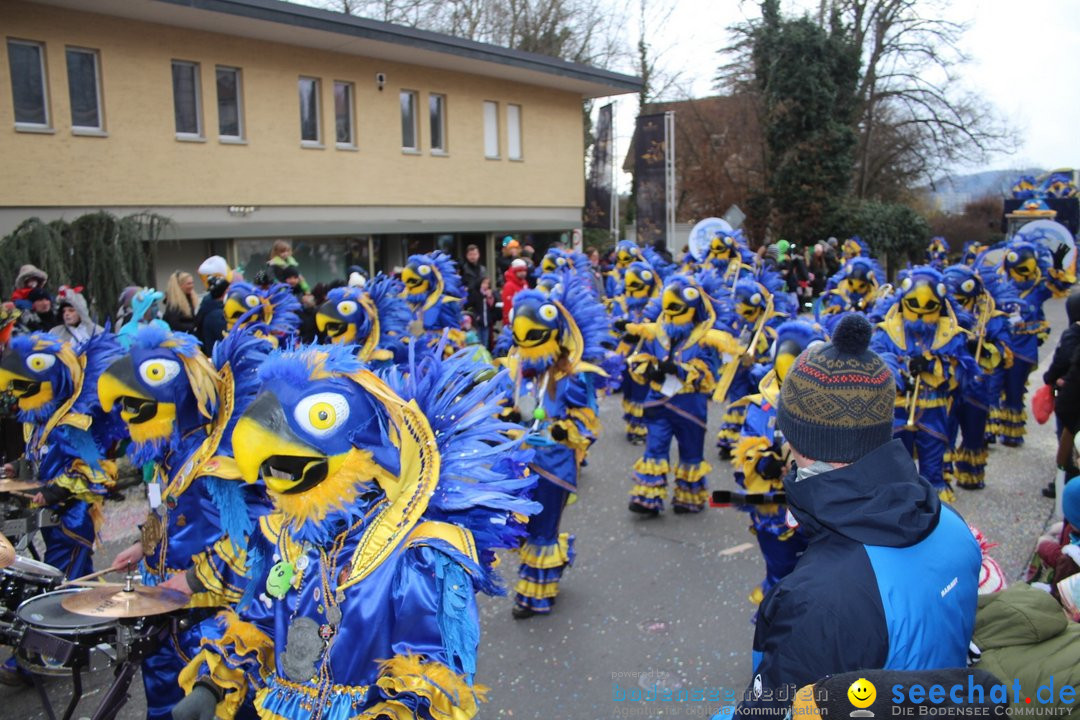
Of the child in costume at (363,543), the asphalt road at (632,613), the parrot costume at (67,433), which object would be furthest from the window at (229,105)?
the child in costume at (363,543)

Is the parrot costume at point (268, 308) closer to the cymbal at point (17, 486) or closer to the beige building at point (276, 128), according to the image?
the cymbal at point (17, 486)

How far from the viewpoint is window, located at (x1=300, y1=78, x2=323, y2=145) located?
57.4ft

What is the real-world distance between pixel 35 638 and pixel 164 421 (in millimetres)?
1108

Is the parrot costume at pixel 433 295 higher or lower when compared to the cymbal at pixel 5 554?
higher

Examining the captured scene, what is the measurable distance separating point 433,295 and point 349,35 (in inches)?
363

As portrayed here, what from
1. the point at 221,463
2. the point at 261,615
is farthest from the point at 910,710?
the point at 221,463

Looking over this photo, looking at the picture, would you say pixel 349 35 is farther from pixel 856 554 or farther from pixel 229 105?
pixel 856 554

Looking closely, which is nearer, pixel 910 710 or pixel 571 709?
pixel 910 710

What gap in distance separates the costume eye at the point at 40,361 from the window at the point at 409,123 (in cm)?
1528

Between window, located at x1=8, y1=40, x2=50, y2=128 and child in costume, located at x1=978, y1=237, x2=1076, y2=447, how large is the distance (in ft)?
46.7

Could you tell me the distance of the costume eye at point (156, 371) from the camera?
3979 millimetres

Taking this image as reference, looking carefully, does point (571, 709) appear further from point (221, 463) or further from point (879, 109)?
point (879, 109)

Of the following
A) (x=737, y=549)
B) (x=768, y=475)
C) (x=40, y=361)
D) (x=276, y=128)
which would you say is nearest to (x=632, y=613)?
(x=737, y=549)

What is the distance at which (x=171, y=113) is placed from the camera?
48.7 ft
